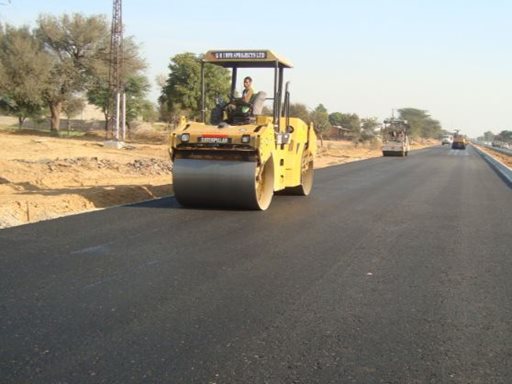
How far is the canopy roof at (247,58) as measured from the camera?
1070 centimetres

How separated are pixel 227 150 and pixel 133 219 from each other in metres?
1.89

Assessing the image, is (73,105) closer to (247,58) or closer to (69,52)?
(69,52)

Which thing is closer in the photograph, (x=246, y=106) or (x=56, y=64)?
(x=246, y=106)

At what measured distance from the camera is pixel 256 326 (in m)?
4.41

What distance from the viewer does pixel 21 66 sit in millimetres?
44562

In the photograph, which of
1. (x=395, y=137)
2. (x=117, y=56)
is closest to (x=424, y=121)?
(x=395, y=137)

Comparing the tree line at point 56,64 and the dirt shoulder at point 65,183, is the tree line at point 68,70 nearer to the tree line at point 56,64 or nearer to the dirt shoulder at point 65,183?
the tree line at point 56,64

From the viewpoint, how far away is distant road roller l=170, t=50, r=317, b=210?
953 cm

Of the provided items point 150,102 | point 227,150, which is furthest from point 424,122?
point 227,150

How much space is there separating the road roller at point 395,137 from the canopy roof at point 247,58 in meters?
32.4

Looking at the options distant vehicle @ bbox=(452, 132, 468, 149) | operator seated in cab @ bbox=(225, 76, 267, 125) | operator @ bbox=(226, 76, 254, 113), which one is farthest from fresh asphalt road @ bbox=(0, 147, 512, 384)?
distant vehicle @ bbox=(452, 132, 468, 149)

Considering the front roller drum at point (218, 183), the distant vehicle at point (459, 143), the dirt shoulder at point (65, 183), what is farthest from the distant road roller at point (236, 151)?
the distant vehicle at point (459, 143)

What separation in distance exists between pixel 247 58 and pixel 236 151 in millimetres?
2103

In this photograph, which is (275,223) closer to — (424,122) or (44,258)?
(44,258)
